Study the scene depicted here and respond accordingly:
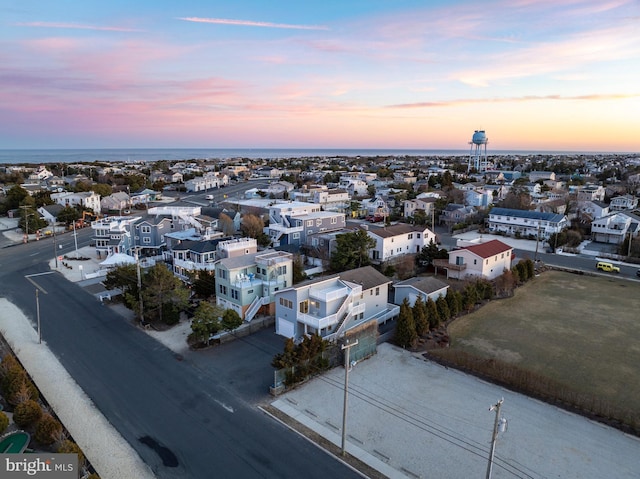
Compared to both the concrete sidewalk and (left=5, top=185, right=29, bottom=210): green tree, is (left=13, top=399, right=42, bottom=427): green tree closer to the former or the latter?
the concrete sidewalk

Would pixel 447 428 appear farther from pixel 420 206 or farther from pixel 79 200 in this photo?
pixel 79 200

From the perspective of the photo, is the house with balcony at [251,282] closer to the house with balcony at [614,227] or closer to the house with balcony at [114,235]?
the house with balcony at [114,235]

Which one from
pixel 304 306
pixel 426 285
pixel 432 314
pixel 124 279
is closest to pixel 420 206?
pixel 426 285

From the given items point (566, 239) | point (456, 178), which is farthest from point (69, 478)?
point (456, 178)

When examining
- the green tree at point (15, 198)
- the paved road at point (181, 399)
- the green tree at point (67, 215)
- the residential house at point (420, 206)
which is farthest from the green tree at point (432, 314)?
the green tree at point (15, 198)

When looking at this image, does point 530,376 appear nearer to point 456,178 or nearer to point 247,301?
point 247,301

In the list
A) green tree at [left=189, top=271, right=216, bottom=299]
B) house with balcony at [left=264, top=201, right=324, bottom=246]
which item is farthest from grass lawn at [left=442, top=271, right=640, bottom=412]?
house with balcony at [left=264, top=201, right=324, bottom=246]
